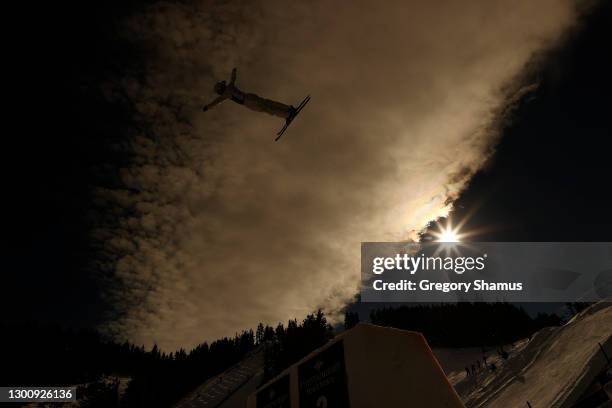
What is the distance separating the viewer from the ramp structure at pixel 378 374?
576 centimetres

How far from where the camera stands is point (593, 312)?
34469 millimetres

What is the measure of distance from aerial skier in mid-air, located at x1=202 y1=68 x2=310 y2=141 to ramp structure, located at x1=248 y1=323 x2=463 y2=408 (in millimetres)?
18087

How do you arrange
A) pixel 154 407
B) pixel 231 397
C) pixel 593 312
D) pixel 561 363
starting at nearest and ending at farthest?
pixel 561 363 → pixel 593 312 → pixel 231 397 → pixel 154 407

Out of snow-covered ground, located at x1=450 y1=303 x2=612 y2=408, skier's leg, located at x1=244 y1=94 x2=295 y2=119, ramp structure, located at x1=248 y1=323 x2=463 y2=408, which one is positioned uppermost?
skier's leg, located at x1=244 y1=94 x2=295 y2=119

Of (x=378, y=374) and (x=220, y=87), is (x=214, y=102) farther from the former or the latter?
(x=378, y=374)

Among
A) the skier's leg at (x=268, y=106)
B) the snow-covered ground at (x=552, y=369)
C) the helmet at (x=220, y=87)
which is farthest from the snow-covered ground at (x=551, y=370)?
the helmet at (x=220, y=87)

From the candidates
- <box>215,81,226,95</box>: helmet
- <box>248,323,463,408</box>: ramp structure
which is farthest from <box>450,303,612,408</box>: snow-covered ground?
<box>215,81,226,95</box>: helmet

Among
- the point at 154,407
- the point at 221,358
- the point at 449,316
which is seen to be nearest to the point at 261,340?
the point at 221,358

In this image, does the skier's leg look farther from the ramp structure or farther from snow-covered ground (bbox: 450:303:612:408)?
snow-covered ground (bbox: 450:303:612:408)

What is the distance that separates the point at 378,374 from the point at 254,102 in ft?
63.5

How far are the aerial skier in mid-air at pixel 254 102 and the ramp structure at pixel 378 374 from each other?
59.3ft

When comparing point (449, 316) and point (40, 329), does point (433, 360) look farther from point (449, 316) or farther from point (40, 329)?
point (40, 329)

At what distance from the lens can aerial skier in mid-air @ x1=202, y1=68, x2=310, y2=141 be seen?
22.6 metres

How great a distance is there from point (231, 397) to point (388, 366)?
2950 inches
